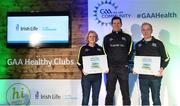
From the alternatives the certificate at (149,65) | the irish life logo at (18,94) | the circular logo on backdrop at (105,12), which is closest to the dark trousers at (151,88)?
the certificate at (149,65)

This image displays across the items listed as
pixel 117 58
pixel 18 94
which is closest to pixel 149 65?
pixel 117 58

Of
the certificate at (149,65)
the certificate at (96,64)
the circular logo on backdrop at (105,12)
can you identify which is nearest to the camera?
the certificate at (149,65)

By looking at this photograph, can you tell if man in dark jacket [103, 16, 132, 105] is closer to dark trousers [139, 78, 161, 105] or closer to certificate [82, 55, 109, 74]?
certificate [82, 55, 109, 74]

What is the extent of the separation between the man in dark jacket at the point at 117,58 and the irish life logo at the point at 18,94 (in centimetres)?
117

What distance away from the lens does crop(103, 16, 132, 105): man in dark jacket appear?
494cm

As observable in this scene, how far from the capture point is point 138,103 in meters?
5.10

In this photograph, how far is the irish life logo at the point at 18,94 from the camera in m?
5.26

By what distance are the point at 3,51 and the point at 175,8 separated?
8.39ft

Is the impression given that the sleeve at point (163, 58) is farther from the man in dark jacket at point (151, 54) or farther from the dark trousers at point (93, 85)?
the dark trousers at point (93, 85)

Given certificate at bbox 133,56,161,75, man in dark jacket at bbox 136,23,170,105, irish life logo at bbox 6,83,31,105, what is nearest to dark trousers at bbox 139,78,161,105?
man in dark jacket at bbox 136,23,170,105

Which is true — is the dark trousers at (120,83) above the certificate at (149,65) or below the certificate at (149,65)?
below

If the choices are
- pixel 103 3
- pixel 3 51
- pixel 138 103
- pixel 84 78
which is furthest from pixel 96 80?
pixel 3 51

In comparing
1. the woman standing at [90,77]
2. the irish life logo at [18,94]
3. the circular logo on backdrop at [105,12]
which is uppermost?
the circular logo on backdrop at [105,12]

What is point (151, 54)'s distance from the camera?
489cm
